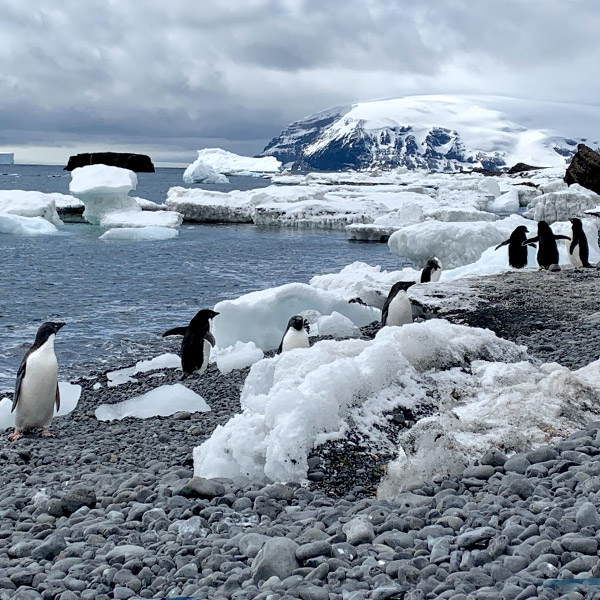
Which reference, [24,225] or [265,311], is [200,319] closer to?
[265,311]

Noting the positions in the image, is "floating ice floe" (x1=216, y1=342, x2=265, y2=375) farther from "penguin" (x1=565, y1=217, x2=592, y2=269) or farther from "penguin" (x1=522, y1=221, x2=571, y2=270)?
"penguin" (x1=565, y1=217, x2=592, y2=269)

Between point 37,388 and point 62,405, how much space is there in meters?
1.61

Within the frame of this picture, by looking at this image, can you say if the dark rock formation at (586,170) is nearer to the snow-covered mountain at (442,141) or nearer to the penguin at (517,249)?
the penguin at (517,249)

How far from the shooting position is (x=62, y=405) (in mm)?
7793

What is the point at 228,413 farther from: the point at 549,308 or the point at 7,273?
the point at 7,273

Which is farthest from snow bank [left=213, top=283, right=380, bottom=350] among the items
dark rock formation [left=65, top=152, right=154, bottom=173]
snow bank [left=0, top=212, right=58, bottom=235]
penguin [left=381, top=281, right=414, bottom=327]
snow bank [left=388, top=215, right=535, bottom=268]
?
dark rock formation [left=65, top=152, right=154, bottom=173]

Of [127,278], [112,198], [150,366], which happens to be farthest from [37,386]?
[112,198]

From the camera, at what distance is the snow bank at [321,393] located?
3906mm

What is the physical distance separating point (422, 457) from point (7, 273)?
1938 centimetres

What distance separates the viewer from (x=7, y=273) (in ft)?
68.9

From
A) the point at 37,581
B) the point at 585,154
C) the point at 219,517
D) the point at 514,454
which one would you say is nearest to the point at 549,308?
the point at 514,454

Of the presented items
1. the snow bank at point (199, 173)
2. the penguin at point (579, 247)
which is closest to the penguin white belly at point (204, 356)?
the penguin at point (579, 247)

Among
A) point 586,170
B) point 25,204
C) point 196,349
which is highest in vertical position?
point 586,170

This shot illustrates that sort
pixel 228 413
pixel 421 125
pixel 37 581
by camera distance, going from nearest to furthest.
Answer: pixel 37 581
pixel 228 413
pixel 421 125
